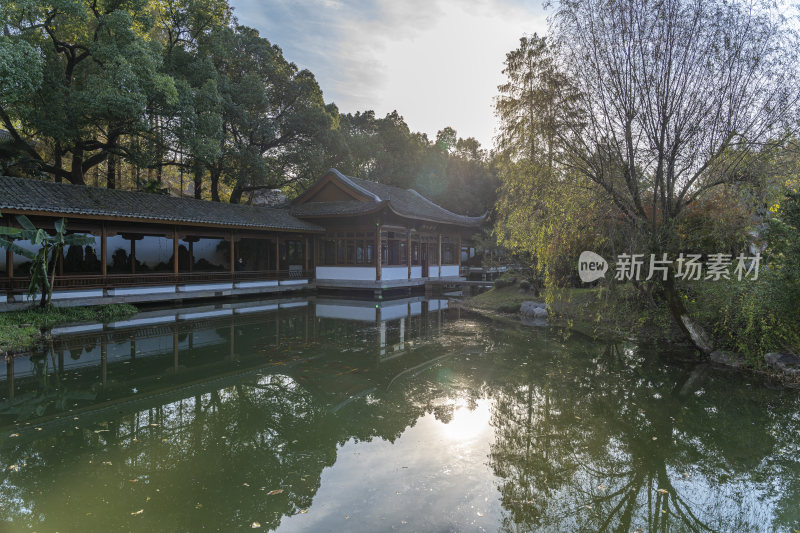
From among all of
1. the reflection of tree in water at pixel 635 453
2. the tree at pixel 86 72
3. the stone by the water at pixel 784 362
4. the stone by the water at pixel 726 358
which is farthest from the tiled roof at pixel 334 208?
A: the stone by the water at pixel 784 362

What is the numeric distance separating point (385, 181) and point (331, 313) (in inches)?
797

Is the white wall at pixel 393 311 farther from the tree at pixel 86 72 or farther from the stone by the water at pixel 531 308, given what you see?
the tree at pixel 86 72

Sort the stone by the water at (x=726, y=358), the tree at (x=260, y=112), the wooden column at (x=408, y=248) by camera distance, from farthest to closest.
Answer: the tree at (x=260, y=112) → the wooden column at (x=408, y=248) → the stone by the water at (x=726, y=358)

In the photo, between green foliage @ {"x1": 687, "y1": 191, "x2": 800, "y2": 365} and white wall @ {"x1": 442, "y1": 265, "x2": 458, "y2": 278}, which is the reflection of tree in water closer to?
green foliage @ {"x1": 687, "y1": 191, "x2": 800, "y2": 365}

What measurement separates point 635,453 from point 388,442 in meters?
2.32

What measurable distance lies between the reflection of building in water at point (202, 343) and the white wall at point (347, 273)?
3943 mm

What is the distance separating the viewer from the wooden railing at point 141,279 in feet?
37.6

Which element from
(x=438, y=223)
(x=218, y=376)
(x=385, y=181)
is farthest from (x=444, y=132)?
(x=218, y=376)

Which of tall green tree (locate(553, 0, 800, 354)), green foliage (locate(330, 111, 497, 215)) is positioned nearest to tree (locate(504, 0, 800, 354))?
tall green tree (locate(553, 0, 800, 354))

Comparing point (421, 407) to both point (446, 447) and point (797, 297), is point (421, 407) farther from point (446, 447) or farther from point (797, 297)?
point (797, 297)

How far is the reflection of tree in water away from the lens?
3.33 meters

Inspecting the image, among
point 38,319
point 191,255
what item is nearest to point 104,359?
point 38,319

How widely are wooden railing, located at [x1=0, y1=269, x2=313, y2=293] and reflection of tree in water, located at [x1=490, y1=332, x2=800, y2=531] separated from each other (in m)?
11.6

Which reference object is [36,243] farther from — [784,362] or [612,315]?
[784,362]
